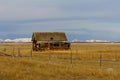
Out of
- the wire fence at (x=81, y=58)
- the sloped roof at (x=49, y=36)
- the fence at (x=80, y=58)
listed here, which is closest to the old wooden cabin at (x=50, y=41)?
the sloped roof at (x=49, y=36)

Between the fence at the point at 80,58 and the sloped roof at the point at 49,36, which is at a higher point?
the sloped roof at the point at 49,36

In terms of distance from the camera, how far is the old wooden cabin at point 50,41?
7512 cm

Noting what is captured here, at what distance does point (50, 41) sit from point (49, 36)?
1.87 metres

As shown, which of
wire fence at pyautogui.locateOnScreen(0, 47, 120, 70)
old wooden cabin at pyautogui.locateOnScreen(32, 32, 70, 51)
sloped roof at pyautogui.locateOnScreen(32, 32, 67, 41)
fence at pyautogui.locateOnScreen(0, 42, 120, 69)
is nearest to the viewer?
wire fence at pyautogui.locateOnScreen(0, 47, 120, 70)

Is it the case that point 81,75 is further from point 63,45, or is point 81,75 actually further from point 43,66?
point 63,45

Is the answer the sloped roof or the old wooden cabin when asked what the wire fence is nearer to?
the old wooden cabin

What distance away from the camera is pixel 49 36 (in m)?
80.6

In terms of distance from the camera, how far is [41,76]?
20.3m

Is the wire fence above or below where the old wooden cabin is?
below

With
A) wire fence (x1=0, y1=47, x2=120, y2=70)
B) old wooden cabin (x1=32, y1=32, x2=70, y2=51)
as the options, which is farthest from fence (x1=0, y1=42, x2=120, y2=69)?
old wooden cabin (x1=32, y1=32, x2=70, y2=51)

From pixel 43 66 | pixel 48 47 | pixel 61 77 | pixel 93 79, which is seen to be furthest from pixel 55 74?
pixel 48 47

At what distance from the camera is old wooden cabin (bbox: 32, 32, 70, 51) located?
2958 inches

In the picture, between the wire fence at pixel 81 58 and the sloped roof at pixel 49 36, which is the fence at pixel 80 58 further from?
the sloped roof at pixel 49 36

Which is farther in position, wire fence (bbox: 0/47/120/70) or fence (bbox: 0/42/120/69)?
fence (bbox: 0/42/120/69)
